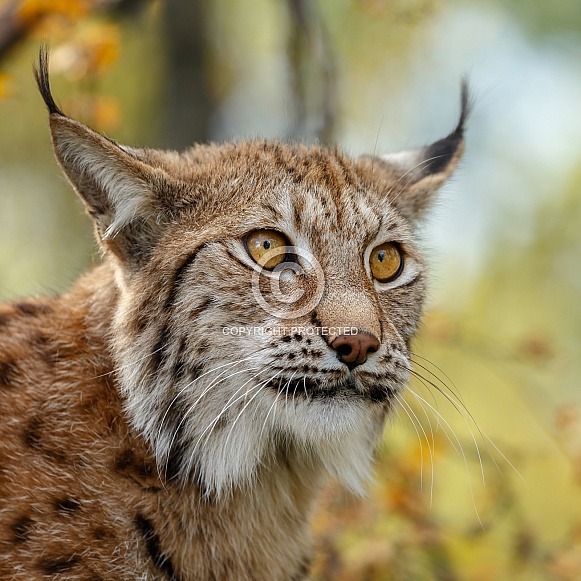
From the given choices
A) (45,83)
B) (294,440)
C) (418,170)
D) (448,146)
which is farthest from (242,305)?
(448,146)

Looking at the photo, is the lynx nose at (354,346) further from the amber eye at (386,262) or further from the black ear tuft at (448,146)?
the black ear tuft at (448,146)

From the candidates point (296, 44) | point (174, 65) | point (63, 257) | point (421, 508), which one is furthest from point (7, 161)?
point (421, 508)

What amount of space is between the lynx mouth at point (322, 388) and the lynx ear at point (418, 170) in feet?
4.39

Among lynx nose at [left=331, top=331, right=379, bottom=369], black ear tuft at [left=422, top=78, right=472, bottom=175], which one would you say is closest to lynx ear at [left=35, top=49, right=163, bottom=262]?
lynx nose at [left=331, top=331, right=379, bottom=369]

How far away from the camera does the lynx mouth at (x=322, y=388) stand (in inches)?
149

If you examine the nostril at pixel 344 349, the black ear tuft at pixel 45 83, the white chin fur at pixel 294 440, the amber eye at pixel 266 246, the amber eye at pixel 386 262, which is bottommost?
the white chin fur at pixel 294 440

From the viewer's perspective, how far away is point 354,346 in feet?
12.0

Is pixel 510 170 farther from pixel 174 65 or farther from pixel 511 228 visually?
pixel 174 65

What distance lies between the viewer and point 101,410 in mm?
4199

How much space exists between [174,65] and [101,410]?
17.5 ft

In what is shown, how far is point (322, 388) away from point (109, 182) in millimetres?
1519

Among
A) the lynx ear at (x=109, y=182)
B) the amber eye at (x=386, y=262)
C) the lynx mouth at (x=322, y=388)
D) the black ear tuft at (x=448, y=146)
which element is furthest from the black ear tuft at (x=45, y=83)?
the black ear tuft at (x=448, y=146)

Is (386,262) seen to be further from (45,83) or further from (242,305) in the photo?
(45,83)

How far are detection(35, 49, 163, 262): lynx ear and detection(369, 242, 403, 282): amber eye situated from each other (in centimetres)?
122
